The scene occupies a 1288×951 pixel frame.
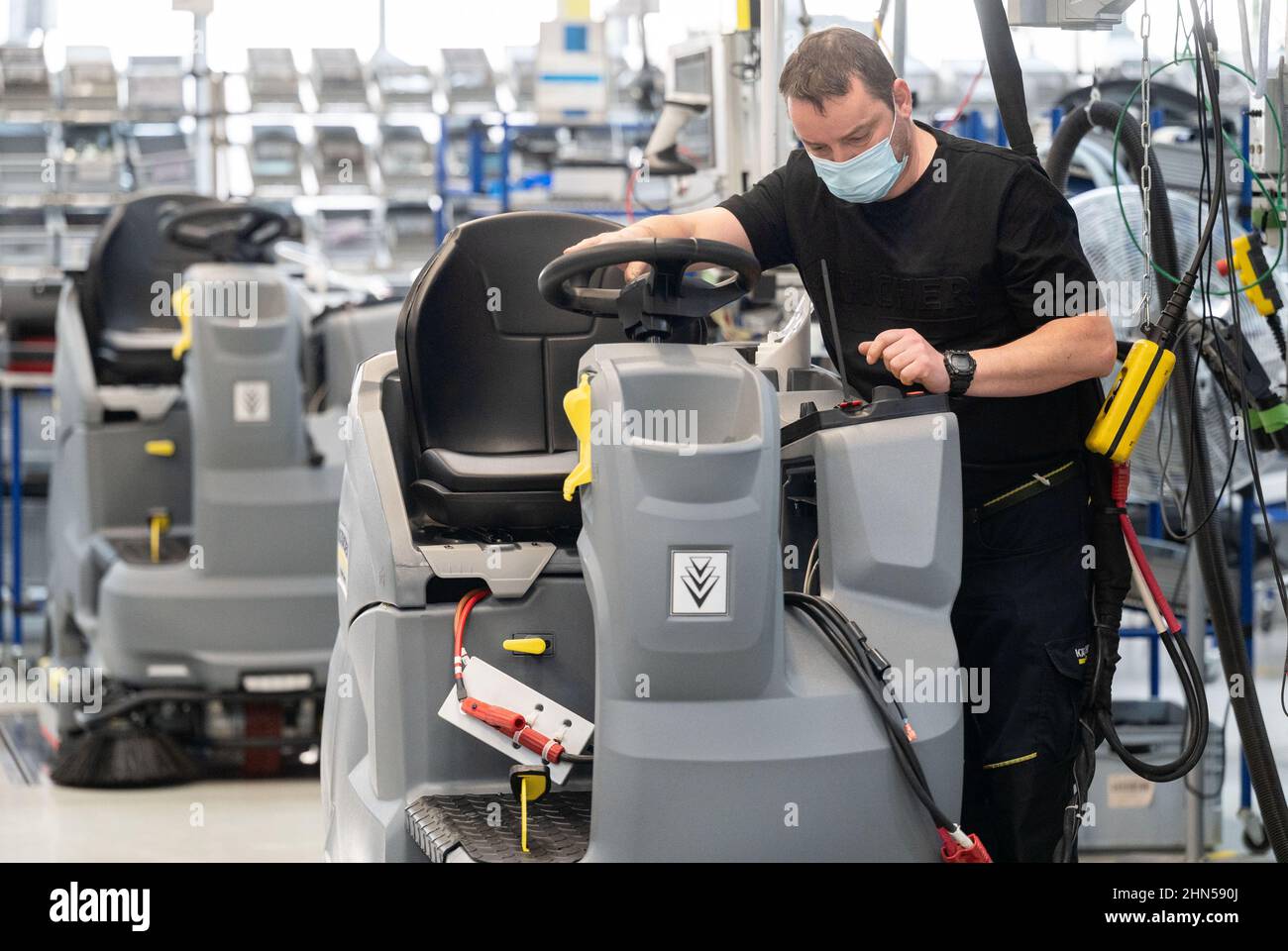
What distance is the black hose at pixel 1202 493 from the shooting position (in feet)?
9.89

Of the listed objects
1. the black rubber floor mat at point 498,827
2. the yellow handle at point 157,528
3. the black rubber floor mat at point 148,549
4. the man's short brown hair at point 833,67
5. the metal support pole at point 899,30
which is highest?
the metal support pole at point 899,30

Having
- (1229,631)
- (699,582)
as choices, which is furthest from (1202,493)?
(699,582)

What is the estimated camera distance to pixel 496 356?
2748 millimetres

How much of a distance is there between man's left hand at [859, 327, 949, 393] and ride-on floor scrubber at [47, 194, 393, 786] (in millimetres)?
2756

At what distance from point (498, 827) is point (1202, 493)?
1770 mm

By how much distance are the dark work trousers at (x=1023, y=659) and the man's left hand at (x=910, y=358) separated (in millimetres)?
320

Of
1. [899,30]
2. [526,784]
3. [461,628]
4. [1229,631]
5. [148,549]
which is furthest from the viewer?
[148,549]

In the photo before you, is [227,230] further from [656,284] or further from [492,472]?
[656,284]

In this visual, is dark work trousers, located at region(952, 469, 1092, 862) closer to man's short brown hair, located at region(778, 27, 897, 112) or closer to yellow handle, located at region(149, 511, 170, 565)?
man's short brown hair, located at region(778, 27, 897, 112)

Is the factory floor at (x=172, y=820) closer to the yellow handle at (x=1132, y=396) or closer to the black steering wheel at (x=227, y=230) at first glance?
the black steering wheel at (x=227, y=230)

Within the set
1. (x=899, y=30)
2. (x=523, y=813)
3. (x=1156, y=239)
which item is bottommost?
(x=523, y=813)

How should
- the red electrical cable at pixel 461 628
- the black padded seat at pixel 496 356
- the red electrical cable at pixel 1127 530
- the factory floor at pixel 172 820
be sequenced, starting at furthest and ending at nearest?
the factory floor at pixel 172 820 → the black padded seat at pixel 496 356 → the red electrical cable at pixel 1127 530 → the red electrical cable at pixel 461 628

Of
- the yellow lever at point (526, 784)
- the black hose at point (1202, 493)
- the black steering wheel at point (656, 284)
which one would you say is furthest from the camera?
the black hose at point (1202, 493)

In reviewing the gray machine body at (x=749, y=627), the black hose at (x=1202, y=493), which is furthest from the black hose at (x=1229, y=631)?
the gray machine body at (x=749, y=627)
